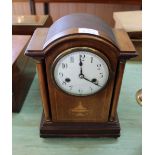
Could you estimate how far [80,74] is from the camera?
0.66 metres

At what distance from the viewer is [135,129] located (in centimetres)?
77

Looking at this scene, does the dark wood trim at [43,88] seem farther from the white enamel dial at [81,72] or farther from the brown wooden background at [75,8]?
the brown wooden background at [75,8]

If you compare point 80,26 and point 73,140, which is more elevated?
point 80,26

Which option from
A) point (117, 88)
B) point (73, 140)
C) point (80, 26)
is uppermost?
point (80, 26)

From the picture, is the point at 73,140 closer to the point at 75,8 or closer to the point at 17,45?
the point at 17,45

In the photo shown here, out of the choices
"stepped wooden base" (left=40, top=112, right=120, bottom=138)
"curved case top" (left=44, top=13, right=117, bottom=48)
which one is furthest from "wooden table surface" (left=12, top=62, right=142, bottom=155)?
"curved case top" (left=44, top=13, right=117, bottom=48)

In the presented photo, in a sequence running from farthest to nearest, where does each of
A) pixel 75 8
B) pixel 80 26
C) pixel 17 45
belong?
pixel 75 8 → pixel 17 45 → pixel 80 26

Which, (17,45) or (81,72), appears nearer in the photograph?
(81,72)

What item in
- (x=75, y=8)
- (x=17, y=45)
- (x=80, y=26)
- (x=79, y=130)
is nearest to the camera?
(x=80, y=26)

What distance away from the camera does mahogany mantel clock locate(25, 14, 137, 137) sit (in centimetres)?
62

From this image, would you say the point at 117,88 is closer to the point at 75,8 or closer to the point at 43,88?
the point at 43,88

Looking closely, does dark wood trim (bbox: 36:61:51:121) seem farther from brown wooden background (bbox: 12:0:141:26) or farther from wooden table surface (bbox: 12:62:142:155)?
brown wooden background (bbox: 12:0:141:26)

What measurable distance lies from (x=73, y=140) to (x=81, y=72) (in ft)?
0.73

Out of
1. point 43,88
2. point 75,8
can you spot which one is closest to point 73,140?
point 43,88
